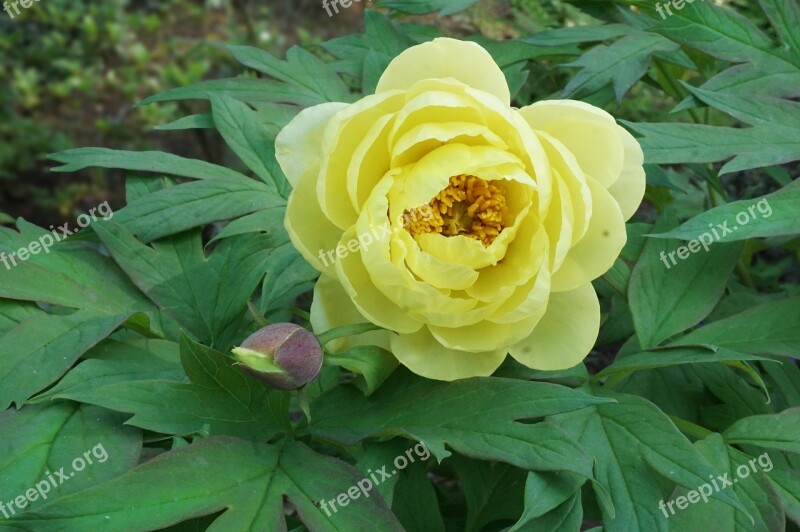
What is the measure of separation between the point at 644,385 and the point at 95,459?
1.97 ft

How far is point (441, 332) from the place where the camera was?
792 millimetres

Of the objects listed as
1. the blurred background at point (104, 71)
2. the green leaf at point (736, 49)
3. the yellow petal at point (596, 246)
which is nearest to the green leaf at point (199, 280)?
the yellow petal at point (596, 246)

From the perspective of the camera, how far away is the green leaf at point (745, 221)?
855 millimetres

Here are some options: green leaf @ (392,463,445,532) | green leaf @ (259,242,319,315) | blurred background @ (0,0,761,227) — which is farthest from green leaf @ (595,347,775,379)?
blurred background @ (0,0,761,227)

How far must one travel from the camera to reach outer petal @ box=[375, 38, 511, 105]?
0.81 m

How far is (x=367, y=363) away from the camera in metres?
0.80

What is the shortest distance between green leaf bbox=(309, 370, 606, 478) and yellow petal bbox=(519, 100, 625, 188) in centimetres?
21

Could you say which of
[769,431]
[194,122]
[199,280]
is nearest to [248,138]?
[194,122]

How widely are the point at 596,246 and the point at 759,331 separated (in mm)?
256

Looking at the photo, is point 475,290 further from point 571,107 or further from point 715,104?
point 715,104

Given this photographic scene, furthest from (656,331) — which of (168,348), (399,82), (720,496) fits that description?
(168,348)

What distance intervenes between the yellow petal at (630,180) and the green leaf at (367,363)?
0.27 m

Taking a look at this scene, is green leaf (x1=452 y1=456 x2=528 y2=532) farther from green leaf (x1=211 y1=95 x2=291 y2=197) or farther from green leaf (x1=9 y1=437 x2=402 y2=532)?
green leaf (x1=211 y1=95 x2=291 y2=197)

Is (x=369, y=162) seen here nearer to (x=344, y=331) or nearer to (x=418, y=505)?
(x=344, y=331)
